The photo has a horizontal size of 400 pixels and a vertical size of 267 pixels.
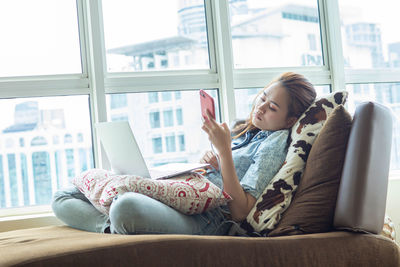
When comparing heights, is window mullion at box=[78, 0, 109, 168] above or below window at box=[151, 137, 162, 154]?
above

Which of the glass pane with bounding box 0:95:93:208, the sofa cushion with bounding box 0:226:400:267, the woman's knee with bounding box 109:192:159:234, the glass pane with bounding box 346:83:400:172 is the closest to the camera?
the sofa cushion with bounding box 0:226:400:267

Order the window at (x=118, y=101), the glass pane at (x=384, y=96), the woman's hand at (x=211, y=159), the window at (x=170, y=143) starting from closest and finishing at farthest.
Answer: the woman's hand at (x=211, y=159)
the window at (x=118, y=101)
the window at (x=170, y=143)
the glass pane at (x=384, y=96)

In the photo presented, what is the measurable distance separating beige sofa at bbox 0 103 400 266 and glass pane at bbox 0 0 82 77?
1.22 m

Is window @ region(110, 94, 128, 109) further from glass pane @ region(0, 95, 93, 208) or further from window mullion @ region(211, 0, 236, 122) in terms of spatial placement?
window mullion @ region(211, 0, 236, 122)

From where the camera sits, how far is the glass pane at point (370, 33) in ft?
9.63

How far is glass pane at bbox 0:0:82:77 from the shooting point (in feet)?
8.10

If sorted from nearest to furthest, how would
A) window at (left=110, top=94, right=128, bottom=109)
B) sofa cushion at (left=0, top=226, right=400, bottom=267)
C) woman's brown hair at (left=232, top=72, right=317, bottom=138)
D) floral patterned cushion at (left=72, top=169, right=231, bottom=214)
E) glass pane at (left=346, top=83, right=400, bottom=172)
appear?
sofa cushion at (left=0, top=226, right=400, bottom=267), floral patterned cushion at (left=72, top=169, right=231, bottom=214), woman's brown hair at (left=232, top=72, right=317, bottom=138), window at (left=110, top=94, right=128, bottom=109), glass pane at (left=346, top=83, right=400, bottom=172)

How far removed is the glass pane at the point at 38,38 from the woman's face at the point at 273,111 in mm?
1158

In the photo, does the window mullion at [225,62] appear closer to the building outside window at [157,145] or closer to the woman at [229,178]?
the building outside window at [157,145]

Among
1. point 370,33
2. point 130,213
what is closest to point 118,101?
point 130,213

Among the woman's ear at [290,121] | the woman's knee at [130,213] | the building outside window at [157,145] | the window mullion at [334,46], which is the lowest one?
the woman's knee at [130,213]

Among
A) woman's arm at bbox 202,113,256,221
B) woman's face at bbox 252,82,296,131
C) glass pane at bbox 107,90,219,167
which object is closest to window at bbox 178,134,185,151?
glass pane at bbox 107,90,219,167

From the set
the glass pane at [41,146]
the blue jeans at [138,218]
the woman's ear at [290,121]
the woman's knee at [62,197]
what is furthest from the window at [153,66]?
the woman's ear at [290,121]

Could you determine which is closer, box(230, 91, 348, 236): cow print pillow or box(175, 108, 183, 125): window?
box(230, 91, 348, 236): cow print pillow
